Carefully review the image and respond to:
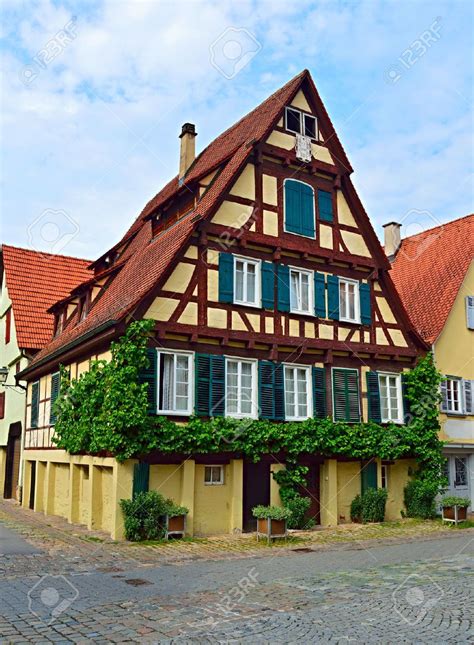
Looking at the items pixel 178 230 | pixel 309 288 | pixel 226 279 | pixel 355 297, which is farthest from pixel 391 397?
pixel 178 230

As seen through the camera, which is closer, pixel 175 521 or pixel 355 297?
pixel 175 521

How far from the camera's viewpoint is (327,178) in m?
20.2

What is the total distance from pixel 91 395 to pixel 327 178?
30.8 feet

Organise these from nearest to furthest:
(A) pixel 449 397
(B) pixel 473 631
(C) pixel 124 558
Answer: (B) pixel 473 631, (C) pixel 124 558, (A) pixel 449 397

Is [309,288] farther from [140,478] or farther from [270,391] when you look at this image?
[140,478]

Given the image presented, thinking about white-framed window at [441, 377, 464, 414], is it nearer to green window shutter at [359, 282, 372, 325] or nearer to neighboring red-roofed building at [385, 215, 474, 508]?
neighboring red-roofed building at [385, 215, 474, 508]

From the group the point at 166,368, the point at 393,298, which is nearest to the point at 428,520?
the point at 393,298

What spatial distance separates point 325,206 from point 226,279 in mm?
4488

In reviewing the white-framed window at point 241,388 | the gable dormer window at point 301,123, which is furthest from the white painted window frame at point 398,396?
the gable dormer window at point 301,123

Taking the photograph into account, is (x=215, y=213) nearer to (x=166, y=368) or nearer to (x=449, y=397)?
(x=166, y=368)

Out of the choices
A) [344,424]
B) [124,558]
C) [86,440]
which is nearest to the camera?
[124,558]

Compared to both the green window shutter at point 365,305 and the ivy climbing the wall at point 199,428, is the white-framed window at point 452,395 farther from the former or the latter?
the green window shutter at point 365,305

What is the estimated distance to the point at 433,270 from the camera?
2580cm

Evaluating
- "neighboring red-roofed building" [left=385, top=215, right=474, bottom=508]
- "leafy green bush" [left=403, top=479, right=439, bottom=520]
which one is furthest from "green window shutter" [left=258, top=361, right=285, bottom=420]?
"neighboring red-roofed building" [left=385, top=215, right=474, bottom=508]
